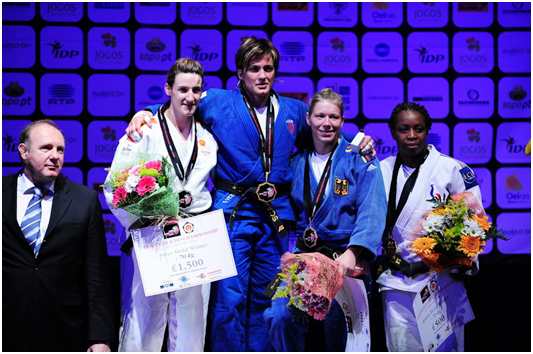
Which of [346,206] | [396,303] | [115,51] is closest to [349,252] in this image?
[346,206]

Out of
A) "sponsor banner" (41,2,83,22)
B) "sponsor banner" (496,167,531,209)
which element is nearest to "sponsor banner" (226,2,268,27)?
"sponsor banner" (41,2,83,22)

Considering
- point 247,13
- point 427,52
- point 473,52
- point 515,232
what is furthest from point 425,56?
point 515,232

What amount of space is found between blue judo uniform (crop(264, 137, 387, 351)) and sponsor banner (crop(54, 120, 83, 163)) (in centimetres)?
238

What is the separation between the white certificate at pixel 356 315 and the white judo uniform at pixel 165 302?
2.80 feet

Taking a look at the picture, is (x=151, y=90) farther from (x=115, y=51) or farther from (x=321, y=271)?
(x=321, y=271)

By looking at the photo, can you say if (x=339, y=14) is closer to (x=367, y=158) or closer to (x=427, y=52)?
(x=427, y=52)

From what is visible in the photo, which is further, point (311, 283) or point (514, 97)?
point (514, 97)

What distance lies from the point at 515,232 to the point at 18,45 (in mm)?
4670

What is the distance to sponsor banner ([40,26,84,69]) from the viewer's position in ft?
16.1

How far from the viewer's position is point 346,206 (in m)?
3.37

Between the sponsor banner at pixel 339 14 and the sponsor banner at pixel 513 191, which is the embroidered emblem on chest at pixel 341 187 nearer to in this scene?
the sponsor banner at pixel 339 14

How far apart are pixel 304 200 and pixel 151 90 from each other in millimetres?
2175

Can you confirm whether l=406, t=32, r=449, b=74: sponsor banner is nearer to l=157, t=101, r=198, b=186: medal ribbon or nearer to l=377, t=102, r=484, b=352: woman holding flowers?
l=377, t=102, r=484, b=352: woman holding flowers

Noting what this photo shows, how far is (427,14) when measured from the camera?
→ 5.17 m
